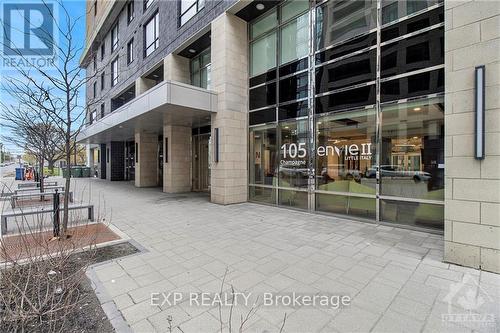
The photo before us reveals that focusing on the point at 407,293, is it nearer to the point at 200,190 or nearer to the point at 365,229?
the point at 365,229

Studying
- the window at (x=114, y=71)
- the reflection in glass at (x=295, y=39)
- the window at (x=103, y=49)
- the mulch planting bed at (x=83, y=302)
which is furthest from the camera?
the window at (x=103, y=49)

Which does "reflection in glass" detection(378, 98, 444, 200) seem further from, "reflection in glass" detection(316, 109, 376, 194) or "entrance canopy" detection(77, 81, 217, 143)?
"entrance canopy" detection(77, 81, 217, 143)

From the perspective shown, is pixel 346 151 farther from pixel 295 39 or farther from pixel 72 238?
pixel 72 238

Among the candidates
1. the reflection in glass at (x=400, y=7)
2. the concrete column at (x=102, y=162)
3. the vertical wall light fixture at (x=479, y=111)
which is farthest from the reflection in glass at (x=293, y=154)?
the concrete column at (x=102, y=162)

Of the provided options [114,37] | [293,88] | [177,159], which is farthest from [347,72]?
[114,37]

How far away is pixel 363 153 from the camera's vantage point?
723 centimetres

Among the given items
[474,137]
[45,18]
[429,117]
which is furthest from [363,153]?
[45,18]

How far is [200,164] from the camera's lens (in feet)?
46.4

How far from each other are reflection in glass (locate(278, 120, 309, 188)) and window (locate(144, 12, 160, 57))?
34.1 feet

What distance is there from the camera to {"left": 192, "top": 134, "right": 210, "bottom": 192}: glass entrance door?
13.9 metres

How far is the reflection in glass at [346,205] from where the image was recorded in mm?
7136

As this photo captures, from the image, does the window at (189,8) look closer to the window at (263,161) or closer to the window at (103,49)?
the window at (263,161)

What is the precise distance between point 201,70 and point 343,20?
24.2ft
